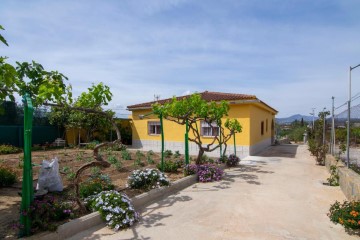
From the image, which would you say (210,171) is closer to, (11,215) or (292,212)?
(292,212)

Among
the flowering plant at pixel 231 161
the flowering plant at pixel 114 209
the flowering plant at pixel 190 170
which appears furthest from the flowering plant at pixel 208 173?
the flowering plant at pixel 114 209

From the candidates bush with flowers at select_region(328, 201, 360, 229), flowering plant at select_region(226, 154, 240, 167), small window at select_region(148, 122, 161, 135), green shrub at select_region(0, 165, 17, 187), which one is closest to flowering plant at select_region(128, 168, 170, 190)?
green shrub at select_region(0, 165, 17, 187)

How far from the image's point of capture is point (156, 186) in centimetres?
685

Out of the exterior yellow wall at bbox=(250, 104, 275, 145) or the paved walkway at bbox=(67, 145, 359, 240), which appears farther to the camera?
the exterior yellow wall at bbox=(250, 104, 275, 145)

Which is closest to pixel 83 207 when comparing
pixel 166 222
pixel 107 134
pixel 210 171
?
pixel 166 222

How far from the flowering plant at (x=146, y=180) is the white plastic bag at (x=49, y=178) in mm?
1684

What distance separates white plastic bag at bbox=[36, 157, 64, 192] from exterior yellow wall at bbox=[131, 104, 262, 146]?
10024 millimetres

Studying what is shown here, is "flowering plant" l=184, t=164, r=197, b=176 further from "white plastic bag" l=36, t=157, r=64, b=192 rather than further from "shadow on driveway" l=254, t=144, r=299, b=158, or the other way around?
"shadow on driveway" l=254, t=144, r=299, b=158

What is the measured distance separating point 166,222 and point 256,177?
17.1 ft

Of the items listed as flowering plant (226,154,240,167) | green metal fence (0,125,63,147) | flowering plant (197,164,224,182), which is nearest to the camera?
flowering plant (197,164,224,182)

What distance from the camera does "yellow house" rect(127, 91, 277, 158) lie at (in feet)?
47.5

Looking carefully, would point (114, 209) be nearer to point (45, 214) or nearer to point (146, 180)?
point (45, 214)

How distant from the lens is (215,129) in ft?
43.0

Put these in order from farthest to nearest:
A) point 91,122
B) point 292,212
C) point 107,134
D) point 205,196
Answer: point 107,134, point 91,122, point 205,196, point 292,212
